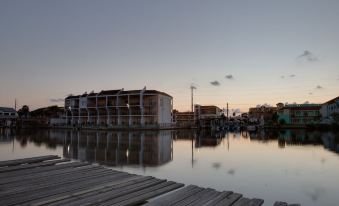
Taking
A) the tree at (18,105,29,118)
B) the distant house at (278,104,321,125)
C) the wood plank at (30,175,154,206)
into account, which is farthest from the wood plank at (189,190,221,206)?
the tree at (18,105,29,118)

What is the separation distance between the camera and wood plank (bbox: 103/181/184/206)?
627 centimetres

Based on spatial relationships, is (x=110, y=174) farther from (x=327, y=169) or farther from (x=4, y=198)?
(x=327, y=169)

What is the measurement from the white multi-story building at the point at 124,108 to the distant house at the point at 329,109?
49.9 meters

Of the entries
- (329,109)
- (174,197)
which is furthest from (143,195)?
(329,109)

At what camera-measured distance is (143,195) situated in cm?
692

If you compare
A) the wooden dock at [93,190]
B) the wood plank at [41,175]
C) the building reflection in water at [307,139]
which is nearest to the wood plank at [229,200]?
the wooden dock at [93,190]

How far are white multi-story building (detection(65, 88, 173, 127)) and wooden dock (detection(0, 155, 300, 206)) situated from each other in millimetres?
63422

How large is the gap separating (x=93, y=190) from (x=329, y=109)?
319 feet

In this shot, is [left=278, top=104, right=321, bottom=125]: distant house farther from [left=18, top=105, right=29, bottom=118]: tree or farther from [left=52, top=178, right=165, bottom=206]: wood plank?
[left=18, top=105, right=29, bottom=118]: tree

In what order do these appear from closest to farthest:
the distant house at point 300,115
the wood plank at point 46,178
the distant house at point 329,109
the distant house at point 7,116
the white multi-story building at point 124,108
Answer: the wood plank at point 46,178 → the white multi-story building at point 124,108 → the distant house at point 329,109 → the distant house at point 7,116 → the distant house at point 300,115

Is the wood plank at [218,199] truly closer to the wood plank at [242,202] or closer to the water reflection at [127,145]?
the wood plank at [242,202]

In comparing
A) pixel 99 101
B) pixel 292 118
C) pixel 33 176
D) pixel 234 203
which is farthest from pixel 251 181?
pixel 292 118

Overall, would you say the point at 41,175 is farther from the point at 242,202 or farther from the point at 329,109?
the point at 329,109

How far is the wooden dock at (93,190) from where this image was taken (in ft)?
20.7
